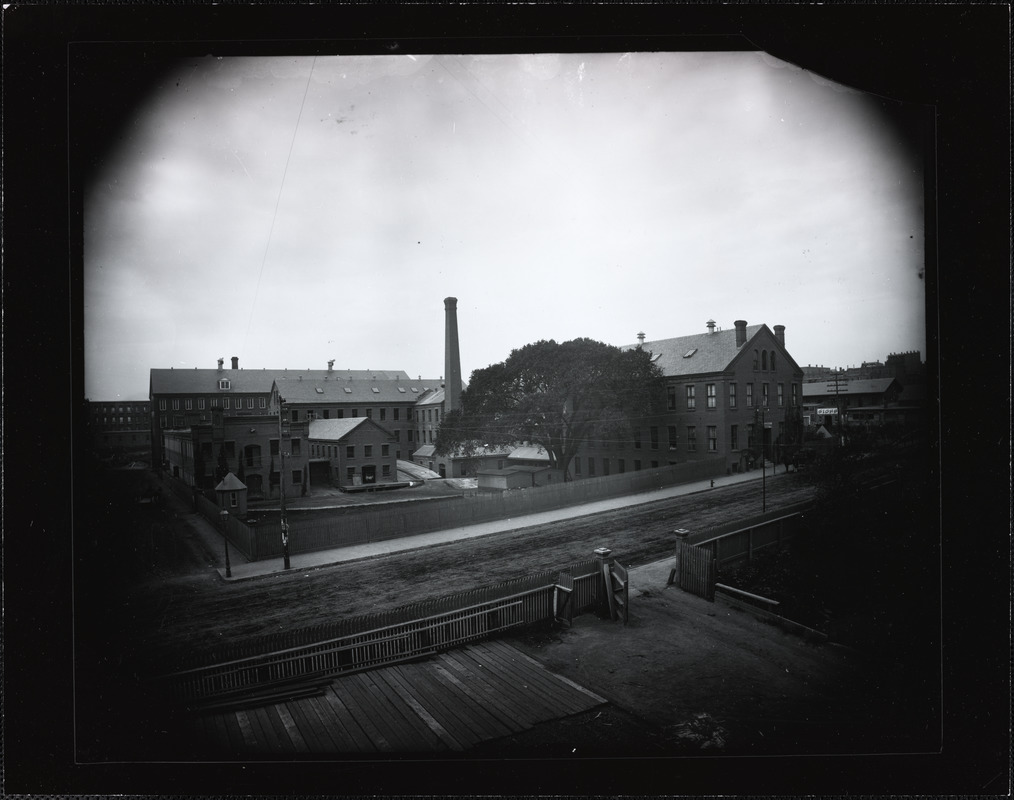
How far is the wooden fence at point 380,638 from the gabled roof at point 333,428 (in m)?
1.31

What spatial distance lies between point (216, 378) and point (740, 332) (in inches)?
152

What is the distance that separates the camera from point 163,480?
9.48 feet

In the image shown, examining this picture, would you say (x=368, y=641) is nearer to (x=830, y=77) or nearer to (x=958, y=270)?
(x=958, y=270)

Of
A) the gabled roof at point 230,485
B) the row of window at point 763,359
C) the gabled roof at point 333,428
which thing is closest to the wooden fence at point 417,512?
the gabled roof at point 230,485

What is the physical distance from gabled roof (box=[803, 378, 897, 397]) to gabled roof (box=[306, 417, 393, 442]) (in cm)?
357

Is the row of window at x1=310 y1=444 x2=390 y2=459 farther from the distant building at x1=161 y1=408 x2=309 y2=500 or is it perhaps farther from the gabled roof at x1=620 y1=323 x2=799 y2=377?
→ the gabled roof at x1=620 y1=323 x2=799 y2=377

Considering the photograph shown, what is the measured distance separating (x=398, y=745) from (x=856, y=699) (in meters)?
3.18

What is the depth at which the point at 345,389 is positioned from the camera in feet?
9.79

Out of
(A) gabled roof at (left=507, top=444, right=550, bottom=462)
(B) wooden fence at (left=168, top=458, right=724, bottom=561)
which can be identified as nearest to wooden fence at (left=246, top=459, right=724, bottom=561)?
(B) wooden fence at (left=168, top=458, right=724, bottom=561)

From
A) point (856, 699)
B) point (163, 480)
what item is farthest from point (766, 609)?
point (163, 480)

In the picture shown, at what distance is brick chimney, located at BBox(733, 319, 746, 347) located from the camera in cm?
315

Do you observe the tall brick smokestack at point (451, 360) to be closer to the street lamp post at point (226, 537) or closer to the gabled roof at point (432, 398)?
the gabled roof at point (432, 398)

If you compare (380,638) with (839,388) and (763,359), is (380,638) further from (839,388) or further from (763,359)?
(839,388)

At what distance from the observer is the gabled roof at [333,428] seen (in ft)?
9.84
